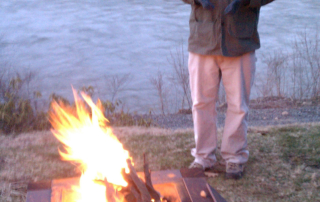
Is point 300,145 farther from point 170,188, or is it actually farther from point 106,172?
point 106,172

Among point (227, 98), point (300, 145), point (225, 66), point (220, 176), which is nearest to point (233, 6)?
point (225, 66)

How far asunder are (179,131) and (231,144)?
42.8 inches

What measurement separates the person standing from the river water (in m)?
3.29

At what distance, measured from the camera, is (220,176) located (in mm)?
2592

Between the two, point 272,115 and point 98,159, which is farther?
point 272,115

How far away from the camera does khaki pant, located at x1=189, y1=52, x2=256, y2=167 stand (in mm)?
2359

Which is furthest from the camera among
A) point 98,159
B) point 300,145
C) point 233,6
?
point 300,145

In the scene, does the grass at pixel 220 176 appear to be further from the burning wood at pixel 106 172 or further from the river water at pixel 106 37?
the river water at pixel 106 37

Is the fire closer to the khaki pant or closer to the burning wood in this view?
the burning wood

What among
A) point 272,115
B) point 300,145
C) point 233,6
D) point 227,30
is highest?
point 233,6

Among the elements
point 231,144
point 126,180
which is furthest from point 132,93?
point 126,180

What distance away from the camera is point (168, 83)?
6.10 meters

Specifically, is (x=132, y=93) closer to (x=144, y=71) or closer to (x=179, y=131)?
(x=144, y=71)

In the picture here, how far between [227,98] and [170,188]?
109 centimetres
